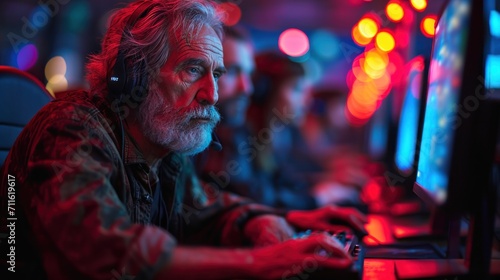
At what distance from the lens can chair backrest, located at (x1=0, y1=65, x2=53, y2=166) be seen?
136cm

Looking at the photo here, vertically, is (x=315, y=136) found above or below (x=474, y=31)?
below

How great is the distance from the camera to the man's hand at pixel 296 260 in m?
0.87

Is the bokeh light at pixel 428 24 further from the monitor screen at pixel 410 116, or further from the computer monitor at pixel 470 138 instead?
the computer monitor at pixel 470 138

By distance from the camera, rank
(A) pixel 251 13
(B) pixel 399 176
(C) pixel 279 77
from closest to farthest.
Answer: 1. (B) pixel 399 176
2. (C) pixel 279 77
3. (A) pixel 251 13

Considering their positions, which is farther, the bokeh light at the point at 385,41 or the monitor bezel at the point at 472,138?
the bokeh light at the point at 385,41

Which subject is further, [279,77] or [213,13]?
[279,77]

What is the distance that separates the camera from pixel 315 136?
6.50m

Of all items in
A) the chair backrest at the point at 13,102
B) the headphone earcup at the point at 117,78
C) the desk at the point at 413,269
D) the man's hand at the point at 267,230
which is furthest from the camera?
the man's hand at the point at 267,230

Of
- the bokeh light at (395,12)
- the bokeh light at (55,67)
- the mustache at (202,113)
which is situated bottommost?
the bokeh light at (55,67)

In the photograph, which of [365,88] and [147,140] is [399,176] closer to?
[147,140]

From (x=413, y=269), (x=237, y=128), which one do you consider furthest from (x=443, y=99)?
(x=237, y=128)

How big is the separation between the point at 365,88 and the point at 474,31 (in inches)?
190

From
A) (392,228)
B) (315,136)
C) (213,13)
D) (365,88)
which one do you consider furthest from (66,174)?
(315,136)

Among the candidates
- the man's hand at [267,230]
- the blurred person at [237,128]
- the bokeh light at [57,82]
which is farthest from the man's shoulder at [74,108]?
the bokeh light at [57,82]
